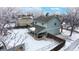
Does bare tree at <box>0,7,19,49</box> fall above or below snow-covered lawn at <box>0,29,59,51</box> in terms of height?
above

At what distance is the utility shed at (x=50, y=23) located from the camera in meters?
1.93

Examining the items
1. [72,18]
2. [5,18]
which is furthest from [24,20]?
[72,18]

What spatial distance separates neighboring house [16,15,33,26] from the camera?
1.93m

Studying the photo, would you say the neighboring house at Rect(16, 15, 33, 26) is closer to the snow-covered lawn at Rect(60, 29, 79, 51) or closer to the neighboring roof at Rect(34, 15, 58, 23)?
the neighboring roof at Rect(34, 15, 58, 23)

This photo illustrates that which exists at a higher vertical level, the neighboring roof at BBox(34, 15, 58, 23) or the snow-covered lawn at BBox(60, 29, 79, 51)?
the neighboring roof at BBox(34, 15, 58, 23)

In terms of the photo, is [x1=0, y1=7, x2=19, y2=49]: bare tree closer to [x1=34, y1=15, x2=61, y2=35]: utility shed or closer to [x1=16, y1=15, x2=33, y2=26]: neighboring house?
[x1=16, y1=15, x2=33, y2=26]: neighboring house

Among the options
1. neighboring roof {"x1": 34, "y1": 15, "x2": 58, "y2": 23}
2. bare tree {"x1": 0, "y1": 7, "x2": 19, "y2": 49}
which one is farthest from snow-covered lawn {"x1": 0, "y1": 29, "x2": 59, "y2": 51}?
neighboring roof {"x1": 34, "y1": 15, "x2": 58, "y2": 23}

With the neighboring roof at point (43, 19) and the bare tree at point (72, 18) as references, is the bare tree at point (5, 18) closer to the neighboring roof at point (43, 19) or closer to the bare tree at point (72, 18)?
the neighboring roof at point (43, 19)

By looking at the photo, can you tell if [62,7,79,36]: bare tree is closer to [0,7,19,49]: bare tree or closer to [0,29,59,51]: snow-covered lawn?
[0,29,59,51]: snow-covered lawn

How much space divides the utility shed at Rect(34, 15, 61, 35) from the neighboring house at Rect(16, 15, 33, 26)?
8 cm

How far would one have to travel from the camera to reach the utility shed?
1933mm

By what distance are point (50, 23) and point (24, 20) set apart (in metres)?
0.33

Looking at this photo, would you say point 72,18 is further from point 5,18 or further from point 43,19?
point 5,18

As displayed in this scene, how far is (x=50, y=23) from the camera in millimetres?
1938
